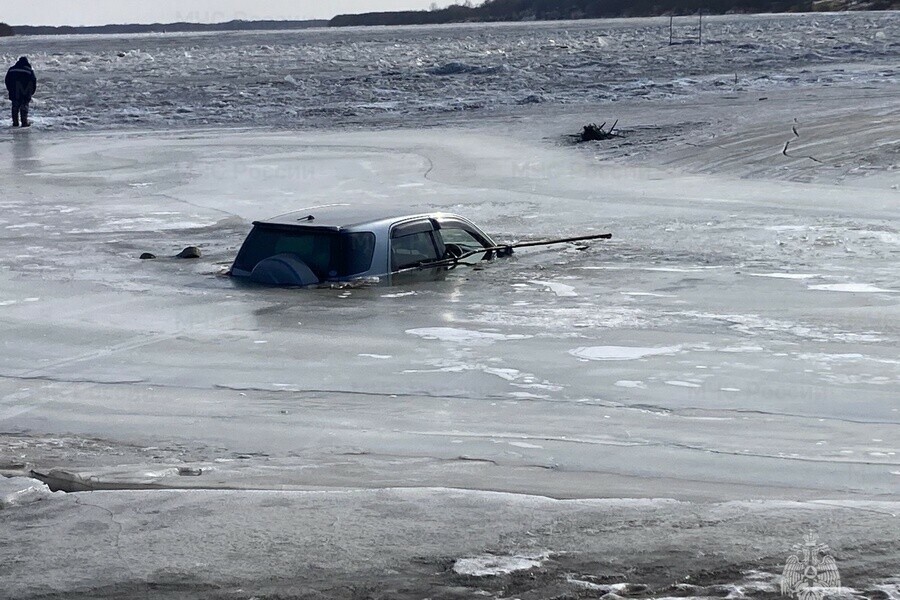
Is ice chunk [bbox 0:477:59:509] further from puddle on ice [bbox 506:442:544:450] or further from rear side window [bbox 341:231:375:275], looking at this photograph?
rear side window [bbox 341:231:375:275]

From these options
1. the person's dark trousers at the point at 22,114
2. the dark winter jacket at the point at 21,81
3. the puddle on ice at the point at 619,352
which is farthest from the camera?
the person's dark trousers at the point at 22,114

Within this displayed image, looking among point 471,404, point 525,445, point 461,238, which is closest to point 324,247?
point 461,238

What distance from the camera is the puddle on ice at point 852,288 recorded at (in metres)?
13.8

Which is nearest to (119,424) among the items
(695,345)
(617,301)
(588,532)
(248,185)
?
(588,532)

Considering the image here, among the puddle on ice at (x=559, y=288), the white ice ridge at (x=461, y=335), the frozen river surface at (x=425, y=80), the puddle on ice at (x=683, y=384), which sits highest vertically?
the frozen river surface at (x=425, y=80)

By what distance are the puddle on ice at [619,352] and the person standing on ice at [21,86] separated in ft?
101

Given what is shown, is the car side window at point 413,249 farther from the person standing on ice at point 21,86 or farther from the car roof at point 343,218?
the person standing on ice at point 21,86

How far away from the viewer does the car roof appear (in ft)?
44.4

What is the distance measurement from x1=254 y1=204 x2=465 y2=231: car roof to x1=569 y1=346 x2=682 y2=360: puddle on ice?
10.5 ft

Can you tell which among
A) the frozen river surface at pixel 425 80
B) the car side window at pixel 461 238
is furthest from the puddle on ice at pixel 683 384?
the frozen river surface at pixel 425 80

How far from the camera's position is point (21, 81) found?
129 feet

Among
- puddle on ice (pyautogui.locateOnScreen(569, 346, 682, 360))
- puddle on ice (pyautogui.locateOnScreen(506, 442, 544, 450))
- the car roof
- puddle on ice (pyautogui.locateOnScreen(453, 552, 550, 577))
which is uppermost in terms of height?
the car roof

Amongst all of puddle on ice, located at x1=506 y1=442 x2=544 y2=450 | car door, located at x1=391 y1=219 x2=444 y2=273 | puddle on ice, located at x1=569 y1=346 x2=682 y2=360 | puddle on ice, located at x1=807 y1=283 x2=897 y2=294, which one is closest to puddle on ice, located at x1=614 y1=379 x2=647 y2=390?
puddle on ice, located at x1=569 y1=346 x2=682 y2=360

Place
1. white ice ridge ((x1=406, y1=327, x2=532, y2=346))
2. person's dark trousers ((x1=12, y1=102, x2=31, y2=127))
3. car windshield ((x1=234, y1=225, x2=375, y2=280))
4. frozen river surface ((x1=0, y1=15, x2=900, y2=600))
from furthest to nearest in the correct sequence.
A: person's dark trousers ((x1=12, y1=102, x2=31, y2=127))
car windshield ((x1=234, y1=225, x2=375, y2=280))
white ice ridge ((x1=406, y1=327, x2=532, y2=346))
frozen river surface ((x1=0, y1=15, x2=900, y2=600))
